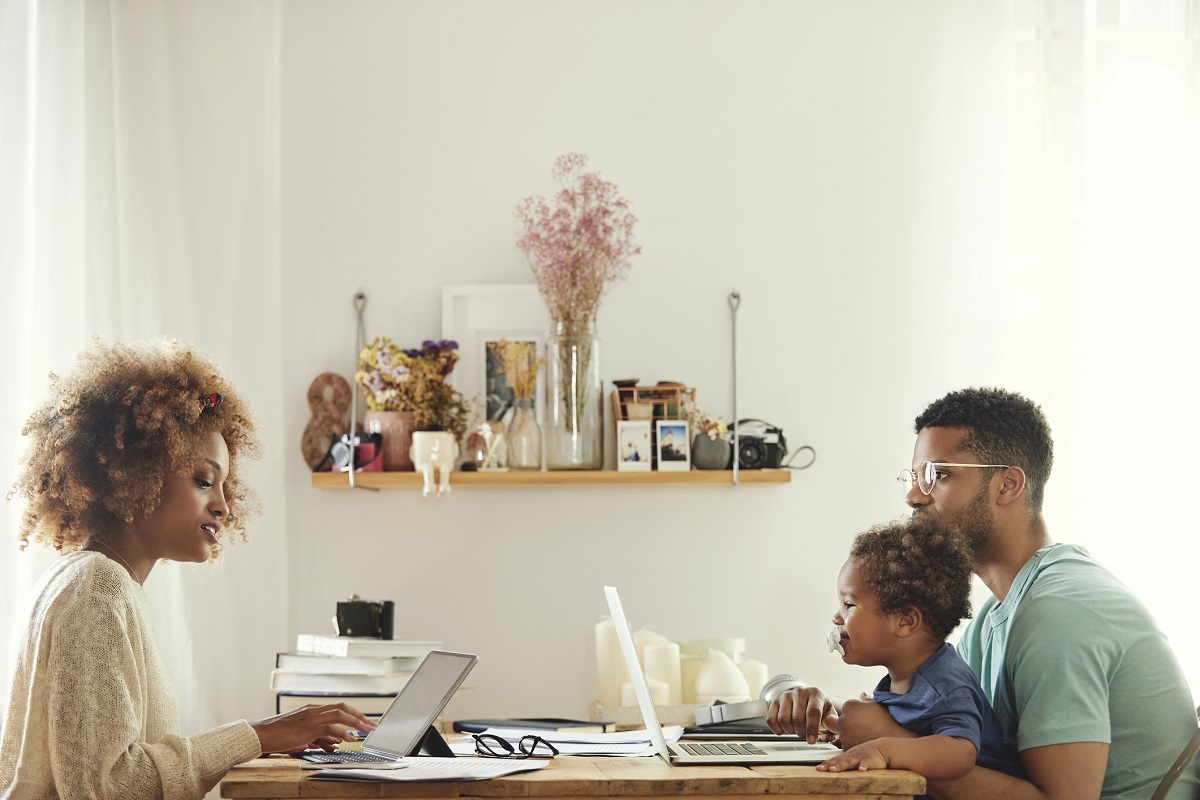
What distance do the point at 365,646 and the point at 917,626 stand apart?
1.23 meters

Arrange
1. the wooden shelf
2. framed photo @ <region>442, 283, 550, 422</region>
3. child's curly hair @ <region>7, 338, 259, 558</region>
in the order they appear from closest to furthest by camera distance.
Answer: child's curly hair @ <region>7, 338, 259, 558</region>
the wooden shelf
framed photo @ <region>442, 283, 550, 422</region>

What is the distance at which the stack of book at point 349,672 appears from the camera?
234 cm

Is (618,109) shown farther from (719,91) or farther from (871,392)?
(871,392)

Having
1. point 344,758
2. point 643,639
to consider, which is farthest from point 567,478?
point 344,758

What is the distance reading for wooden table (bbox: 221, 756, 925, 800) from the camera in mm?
1285

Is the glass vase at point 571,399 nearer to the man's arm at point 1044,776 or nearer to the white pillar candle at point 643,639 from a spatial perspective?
the white pillar candle at point 643,639

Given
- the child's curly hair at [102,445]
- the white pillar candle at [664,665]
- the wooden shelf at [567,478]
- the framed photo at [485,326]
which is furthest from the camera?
the framed photo at [485,326]

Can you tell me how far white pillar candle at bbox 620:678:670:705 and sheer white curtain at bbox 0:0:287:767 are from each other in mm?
845

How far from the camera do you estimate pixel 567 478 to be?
2613 mm

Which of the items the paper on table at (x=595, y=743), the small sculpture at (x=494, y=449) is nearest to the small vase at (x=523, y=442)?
the small sculpture at (x=494, y=449)

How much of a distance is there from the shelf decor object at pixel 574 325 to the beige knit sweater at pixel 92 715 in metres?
1.21

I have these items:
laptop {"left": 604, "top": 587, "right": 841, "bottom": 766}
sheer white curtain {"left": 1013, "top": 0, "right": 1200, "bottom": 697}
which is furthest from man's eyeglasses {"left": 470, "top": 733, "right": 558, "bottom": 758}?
sheer white curtain {"left": 1013, "top": 0, "right": 1200, "bottom": 697}

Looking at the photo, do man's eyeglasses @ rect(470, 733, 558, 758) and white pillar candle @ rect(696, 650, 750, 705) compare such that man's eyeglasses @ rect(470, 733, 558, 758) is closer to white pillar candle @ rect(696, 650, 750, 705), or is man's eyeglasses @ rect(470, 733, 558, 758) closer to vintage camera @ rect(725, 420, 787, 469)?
white pillar candle @ rect(696, 650, 750, 705)

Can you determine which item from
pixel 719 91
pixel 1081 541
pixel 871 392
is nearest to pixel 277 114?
pixel 719 91
